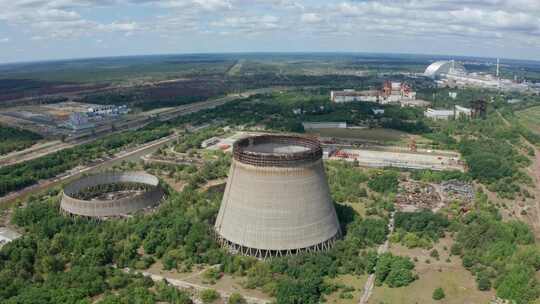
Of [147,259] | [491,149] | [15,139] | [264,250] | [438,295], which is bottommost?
[438,295]

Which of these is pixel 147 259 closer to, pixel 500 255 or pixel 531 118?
pixel 500 255

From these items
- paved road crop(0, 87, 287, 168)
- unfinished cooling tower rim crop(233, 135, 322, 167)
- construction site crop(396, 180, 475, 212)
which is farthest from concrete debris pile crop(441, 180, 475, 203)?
paved road crop(0, 87, 287, 168)

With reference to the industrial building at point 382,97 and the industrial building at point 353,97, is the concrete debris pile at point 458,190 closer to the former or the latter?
the industrial building at point 382,97

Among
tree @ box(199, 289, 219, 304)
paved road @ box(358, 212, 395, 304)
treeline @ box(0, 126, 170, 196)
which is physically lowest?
paved road @ box(358, 212, 395, 304)

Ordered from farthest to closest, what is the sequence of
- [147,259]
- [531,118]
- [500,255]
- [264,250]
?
1. [531,118]
2. [147,259]
3. [264,250]
4. [500,255]

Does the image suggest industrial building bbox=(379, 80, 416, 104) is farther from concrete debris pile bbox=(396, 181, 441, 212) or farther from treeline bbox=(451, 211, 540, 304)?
treeline bbox=(451, 211, 540, 304)

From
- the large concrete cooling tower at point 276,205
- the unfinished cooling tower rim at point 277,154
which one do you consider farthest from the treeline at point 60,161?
the unfinished cooling tower rim at point 277,154

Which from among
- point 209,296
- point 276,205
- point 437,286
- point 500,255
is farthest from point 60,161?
point 500,255
